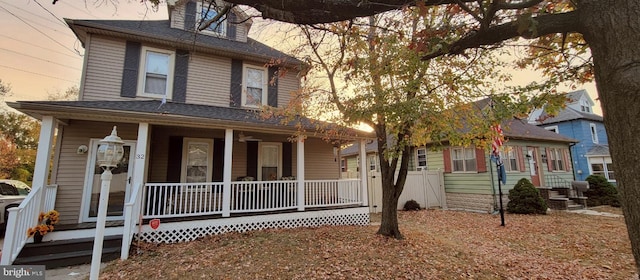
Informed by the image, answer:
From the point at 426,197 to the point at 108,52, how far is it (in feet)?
43.6

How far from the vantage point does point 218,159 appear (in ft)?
27.7

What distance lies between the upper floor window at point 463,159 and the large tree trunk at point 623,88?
1119cm

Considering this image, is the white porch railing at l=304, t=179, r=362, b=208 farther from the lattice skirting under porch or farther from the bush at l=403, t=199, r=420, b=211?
the bush at l=403, t=199, r=420, b=211

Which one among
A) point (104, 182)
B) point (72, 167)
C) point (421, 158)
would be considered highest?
point (421, 158)

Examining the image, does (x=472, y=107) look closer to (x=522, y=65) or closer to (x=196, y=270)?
(x=522, y=65)

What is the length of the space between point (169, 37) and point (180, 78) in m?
1.22

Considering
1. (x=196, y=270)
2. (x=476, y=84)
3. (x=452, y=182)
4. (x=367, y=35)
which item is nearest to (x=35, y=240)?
(x=196, y=270)

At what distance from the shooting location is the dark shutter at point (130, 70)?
7.68 meters

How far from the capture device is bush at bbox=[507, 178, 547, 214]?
10469 mm

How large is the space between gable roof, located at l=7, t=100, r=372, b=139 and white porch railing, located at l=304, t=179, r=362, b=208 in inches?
66.3

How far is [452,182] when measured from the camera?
504 inches

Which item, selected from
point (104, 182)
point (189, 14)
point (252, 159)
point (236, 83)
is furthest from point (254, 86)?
point (104, 182)

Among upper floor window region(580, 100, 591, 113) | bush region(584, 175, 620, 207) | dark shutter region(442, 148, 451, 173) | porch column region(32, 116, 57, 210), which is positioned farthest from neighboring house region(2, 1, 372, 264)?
upper floor window region(580, 100, 591, 113)

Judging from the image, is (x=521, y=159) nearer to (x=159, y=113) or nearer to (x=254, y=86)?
(x=254, y=86)
